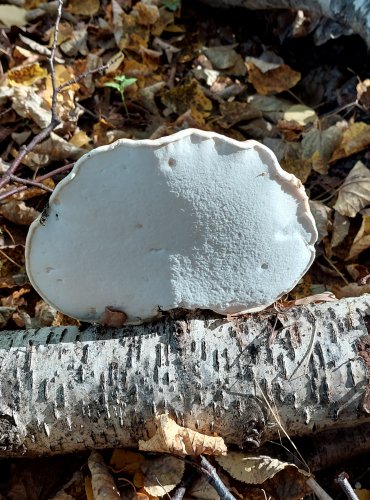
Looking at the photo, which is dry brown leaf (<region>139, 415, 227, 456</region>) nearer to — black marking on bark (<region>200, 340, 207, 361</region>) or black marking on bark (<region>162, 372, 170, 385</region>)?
black marking on bark (<region>162, 372, 170, 385</region>)

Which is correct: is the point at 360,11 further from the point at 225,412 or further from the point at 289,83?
the point at 225,412

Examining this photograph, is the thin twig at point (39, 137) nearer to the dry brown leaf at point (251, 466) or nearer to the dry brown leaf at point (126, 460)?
the dry brown leaf at point (126, 460)

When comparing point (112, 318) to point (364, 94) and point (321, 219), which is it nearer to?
point (321, 219)

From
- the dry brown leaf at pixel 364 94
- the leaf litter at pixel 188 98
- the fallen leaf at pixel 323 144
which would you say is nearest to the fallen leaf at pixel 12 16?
the leaf litter at pixel 188 98

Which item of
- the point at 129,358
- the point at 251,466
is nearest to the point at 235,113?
the point at 129,358

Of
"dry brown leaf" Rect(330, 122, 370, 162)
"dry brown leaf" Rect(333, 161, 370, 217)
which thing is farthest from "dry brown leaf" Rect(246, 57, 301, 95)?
"dry brown leaf" Rect(333, 161, 370, 217)
